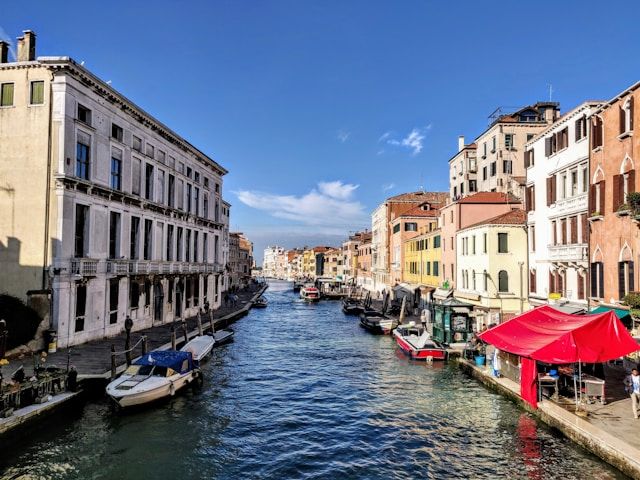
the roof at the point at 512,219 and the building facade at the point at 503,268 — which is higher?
the roof at the point at 512,219

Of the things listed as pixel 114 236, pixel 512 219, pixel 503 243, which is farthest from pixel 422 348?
pixel 114 236

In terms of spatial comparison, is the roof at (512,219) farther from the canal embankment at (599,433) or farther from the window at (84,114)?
the window at (84,114)

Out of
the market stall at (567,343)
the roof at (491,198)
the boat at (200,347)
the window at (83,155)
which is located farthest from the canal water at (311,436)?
the roof at (491,198)

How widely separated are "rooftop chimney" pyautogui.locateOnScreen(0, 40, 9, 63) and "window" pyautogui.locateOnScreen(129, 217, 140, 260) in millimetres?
11256

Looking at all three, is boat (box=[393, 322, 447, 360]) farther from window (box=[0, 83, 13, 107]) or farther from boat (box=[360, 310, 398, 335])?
window (box=[0, 83, 13, 107])

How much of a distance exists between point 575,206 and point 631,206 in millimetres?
5881

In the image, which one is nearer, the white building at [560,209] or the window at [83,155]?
the white building at [560,209]

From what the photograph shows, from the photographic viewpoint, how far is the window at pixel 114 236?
97.3ft

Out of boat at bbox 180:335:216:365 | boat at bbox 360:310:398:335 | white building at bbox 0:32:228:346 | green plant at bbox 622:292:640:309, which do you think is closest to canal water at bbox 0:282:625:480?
boat at bbox 180:335:216:365

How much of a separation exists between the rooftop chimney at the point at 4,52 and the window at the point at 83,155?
550 centimetres

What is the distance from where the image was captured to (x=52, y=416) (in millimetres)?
16359

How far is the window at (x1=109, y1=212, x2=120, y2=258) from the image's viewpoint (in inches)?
1168

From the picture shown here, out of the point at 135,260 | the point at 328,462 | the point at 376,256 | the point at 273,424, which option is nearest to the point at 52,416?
the point at 273,424

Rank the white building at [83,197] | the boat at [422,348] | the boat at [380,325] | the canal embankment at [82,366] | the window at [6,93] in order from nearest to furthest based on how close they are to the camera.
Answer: the canal embankment at [82,366], the white building at [83,197], the window at [6,93], the boat at [422,348], the boat at [380,325]
